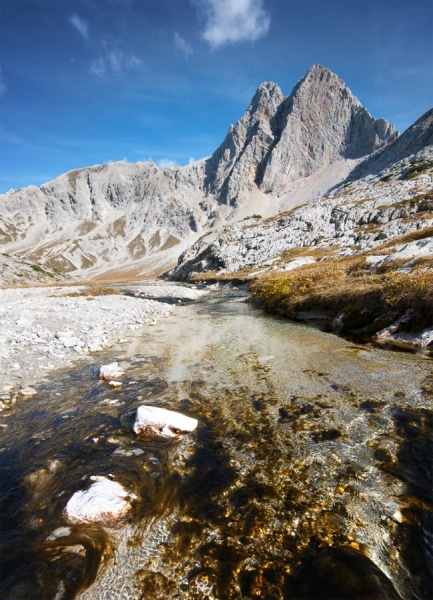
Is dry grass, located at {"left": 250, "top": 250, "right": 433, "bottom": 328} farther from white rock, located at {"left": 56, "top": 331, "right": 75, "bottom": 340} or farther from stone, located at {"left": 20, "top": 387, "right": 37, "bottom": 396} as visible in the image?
stone, located at {"left": 20, "top": 387, "right": 37, "bottom": 396}

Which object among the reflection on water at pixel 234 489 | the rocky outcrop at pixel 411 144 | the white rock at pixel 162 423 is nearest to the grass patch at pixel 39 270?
the reflection on water at pixel 234 489

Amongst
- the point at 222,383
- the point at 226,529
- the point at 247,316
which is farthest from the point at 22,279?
the point at 226,529

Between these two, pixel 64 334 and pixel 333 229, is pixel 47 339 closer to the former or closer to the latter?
pixel 64 334

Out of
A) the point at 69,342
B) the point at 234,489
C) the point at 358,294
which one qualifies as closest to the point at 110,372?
the point at 69,342

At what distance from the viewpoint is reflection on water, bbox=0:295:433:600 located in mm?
4051

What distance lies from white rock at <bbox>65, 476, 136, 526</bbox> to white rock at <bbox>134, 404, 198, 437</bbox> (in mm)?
1897

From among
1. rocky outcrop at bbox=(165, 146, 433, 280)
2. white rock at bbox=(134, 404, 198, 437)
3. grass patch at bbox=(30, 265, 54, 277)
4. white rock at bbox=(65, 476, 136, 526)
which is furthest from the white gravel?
grass patch at bbox=(30, 265, 54, 277)

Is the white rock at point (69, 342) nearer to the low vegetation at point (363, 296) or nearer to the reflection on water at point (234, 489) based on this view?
the reflection on water at point (234, 489)

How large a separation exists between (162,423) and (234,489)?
2718 mm

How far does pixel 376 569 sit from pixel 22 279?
3746 inches

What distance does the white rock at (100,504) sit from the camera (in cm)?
500

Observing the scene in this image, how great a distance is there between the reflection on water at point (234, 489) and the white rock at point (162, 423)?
265 millimetres

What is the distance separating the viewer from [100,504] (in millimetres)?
5191

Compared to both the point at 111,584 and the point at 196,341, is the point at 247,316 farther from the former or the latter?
the point at 111,584
